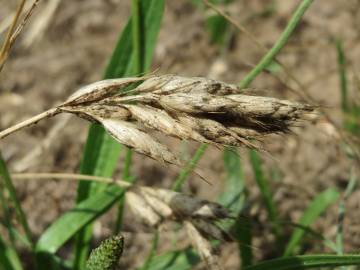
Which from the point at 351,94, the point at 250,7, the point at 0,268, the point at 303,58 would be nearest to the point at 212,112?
the point at 0,268

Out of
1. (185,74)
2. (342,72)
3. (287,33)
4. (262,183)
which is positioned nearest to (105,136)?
(262,183)

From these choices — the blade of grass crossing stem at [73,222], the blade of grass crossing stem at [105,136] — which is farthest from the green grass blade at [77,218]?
the blade of grass crossing stem at [105,136]

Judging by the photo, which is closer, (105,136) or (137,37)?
(137,37)

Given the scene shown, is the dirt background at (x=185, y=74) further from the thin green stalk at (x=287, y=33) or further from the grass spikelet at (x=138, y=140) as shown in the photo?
the grass spikelet at (x=138, y=140)

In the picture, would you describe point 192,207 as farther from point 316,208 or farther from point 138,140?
point 316,208

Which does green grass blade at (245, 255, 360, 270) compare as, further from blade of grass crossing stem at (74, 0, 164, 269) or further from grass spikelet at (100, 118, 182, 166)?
blade of grass crossing stem at (74, 0, 164, 269)
